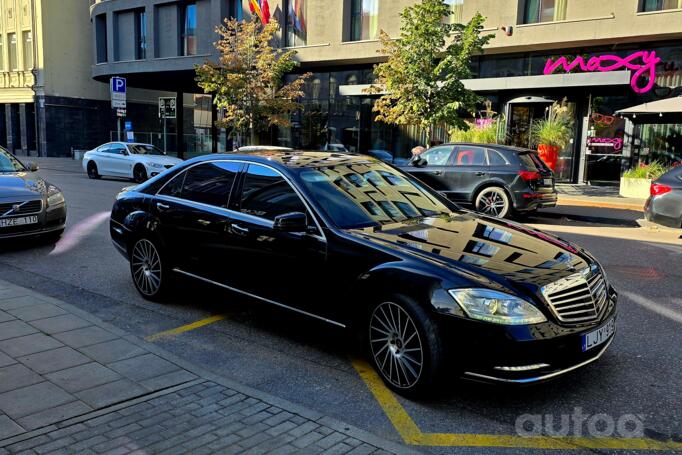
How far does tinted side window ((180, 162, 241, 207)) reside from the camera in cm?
537

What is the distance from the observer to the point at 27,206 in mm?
8539

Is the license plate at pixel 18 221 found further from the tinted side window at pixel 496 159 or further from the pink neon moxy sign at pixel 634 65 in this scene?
the pink neon moxy sign at pixel 634 65

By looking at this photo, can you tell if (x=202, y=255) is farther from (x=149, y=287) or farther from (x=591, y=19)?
(x=591, y=19)

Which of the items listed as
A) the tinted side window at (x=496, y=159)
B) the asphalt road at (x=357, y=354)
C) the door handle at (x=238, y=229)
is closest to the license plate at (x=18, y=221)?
the asphalt road at (x=357, y=354)

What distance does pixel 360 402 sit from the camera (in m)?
3.87

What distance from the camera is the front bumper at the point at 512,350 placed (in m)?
3.51

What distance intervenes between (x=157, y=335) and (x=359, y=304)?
2.05m

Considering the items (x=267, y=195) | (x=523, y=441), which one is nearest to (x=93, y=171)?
(x=267, y=195)

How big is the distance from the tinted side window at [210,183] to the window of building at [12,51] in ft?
138

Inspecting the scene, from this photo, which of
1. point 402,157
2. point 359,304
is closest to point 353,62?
point 402,157

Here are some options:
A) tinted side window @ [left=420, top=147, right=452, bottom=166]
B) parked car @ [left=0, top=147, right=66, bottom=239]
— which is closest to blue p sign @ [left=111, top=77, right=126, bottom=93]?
parked car @ [left=0, top=147, right=66, bottom=239]

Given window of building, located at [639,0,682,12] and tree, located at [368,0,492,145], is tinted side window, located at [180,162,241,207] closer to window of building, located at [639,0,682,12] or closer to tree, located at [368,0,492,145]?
tree, located at [368,0,492,145]

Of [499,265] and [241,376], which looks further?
[241,376]

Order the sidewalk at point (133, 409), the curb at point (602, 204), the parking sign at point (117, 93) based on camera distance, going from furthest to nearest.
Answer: the parking sign at point (117, 93) < the curb at point (602, 204) < the sidewalk at point (133, 409)
